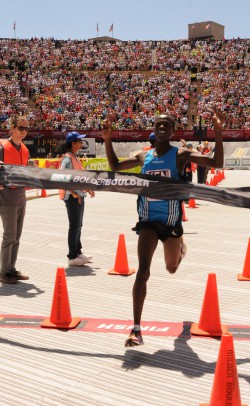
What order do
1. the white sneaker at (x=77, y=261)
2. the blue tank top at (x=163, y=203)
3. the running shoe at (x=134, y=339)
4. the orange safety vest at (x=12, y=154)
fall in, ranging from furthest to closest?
the white sneaker at (x=77, y=261)
the orange safety vest at (x=12, y=154)
the blue tank top at (x=163, y=203)
the running shoe at (x=134, y=339)

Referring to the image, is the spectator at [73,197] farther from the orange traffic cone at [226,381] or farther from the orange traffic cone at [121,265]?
the orange traffic cone at [226,381]

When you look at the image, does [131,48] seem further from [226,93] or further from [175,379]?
[175,379]

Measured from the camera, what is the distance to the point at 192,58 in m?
52.4

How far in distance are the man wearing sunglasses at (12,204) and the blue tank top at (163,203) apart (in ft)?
7.59

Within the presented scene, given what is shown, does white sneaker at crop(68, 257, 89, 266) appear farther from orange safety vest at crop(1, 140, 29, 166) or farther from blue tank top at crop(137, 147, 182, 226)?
blue tank top at crop(137, 147, 182, 226)

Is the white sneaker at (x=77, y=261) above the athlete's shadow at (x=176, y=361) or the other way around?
the other way around

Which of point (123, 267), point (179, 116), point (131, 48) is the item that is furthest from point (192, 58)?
point (123, 267)

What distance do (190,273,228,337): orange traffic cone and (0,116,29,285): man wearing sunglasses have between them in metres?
2.83

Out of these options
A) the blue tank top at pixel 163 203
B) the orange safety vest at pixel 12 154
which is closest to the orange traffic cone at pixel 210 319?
the blue tank top at pixel 163 203

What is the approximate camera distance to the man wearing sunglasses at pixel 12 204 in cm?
690

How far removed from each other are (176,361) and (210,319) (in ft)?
2.65

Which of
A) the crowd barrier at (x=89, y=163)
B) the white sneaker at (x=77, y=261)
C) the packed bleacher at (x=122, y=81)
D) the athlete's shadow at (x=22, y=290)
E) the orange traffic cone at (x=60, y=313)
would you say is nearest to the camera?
the orange traffic cone at (x=60, y=313)

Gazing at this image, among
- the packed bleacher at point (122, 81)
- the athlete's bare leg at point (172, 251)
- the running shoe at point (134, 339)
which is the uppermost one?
the packed bleacher at point (122, 81)

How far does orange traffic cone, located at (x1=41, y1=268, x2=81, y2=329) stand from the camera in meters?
5.47
